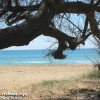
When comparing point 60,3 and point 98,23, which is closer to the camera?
point 60,3

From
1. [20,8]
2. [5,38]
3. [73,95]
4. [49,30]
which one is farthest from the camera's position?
[73,95]

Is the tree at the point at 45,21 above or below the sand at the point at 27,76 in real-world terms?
above

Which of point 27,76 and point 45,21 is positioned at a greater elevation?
point 45,21

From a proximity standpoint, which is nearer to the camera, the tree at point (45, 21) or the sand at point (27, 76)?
the tree at point (45, 21)

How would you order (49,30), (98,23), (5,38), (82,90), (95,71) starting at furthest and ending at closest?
(95,71) → (82,90) → (98,23) → (49,30) → (5,38)

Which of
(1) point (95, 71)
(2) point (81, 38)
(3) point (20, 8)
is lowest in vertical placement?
(1) point (95, 71)

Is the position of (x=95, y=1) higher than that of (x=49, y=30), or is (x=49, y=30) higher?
(x=95, y=1)

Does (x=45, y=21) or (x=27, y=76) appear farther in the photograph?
(x=27, y=76)

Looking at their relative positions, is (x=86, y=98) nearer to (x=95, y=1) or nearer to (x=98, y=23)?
(x=98, y=23)

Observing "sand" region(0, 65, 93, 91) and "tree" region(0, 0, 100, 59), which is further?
"sand" region(0, 65, 93, 91)

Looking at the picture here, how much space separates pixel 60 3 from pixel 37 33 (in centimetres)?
107

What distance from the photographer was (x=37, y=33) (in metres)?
7.79

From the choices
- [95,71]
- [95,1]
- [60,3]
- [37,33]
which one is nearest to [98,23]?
[95,1]

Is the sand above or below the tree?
below
